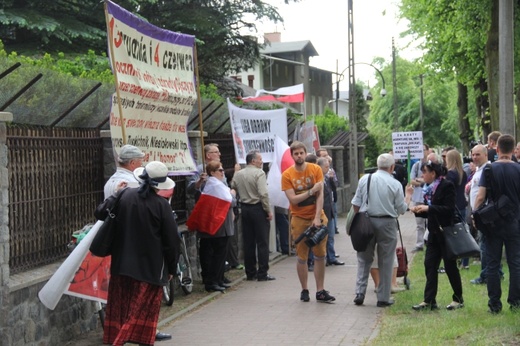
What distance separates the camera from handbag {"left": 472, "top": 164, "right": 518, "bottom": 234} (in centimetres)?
989

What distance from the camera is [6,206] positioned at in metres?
7.89

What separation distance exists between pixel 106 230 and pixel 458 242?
4.26 metres

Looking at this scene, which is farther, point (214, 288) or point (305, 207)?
point (214, 288)

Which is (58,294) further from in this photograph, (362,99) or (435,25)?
(362,99)

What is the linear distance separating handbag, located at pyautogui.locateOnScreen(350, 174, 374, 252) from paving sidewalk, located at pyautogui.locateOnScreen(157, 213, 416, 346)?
0.79 metres

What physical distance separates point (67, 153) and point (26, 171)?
111cm

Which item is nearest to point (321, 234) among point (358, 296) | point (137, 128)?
point (358, 296)

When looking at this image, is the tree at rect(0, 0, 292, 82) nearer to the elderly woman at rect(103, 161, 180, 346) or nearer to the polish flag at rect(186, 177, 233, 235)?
the polish flag at rect(186, 177, 233, 235)

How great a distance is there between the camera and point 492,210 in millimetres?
9906

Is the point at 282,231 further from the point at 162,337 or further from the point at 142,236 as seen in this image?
the point at 142,236

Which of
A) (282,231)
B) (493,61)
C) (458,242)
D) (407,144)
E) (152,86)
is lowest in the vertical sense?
(282,231)

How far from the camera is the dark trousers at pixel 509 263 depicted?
32.7 ft

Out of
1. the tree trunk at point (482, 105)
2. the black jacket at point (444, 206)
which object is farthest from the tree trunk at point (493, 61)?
the black jacket at point (444, 206)

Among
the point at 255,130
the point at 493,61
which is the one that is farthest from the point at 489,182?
the point at 493,61
